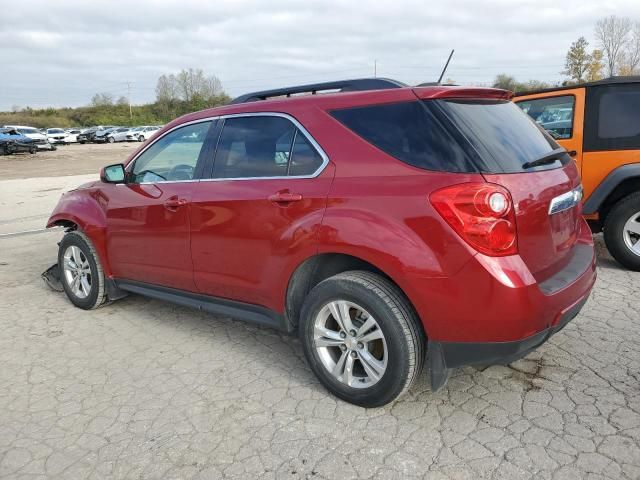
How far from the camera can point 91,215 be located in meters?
4.56

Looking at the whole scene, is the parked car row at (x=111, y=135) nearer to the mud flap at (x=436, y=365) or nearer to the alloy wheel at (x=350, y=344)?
the alloy wheel at (x=350, y=344)

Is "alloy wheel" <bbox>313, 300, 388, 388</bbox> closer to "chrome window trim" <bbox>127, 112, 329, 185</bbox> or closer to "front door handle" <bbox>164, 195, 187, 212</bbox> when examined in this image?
"chrome window trim" <bbox>127, 112, 329, 185</bbox>

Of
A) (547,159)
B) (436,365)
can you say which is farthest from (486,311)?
(547,159)

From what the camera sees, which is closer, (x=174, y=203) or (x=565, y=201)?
(x=565, y=201)

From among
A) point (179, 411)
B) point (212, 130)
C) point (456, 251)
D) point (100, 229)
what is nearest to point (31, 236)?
point (100, 229)

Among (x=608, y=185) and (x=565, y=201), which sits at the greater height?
(x=565, y=201)

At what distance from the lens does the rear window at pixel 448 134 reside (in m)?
2.59

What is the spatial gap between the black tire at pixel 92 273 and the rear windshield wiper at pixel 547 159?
11.7 feet

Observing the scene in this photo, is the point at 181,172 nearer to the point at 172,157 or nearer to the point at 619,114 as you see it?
the point at 172,157

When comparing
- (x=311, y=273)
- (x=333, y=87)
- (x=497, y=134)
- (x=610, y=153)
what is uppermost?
(x=333, y=87)

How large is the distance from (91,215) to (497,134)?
342 cm

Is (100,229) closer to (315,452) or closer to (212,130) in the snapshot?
(212,130)

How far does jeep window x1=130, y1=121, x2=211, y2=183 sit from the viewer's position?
12.5 ft

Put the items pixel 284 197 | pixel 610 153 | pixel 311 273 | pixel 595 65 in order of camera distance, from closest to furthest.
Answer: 1. pixel 284 197
2. pixel 311 273
3. pixel 610 153
4. pixel 595 65
